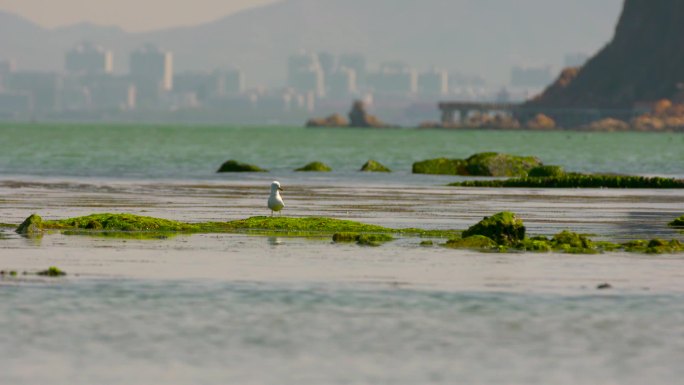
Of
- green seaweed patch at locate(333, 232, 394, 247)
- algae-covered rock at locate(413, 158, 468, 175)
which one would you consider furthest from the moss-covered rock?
green seaweed patch at locate(333, 232, 394, 247)

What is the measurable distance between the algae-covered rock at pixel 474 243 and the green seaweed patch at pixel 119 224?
714 cm

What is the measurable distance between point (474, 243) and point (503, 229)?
0.76 metres

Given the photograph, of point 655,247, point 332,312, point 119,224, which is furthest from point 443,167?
point 332,312

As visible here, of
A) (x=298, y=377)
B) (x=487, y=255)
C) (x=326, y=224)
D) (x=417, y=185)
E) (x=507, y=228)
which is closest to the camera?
(x=298, y=377)

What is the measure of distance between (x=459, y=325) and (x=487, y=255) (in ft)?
32.9

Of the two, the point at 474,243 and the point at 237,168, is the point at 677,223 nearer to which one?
the point at 474,243

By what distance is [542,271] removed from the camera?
28797 mm

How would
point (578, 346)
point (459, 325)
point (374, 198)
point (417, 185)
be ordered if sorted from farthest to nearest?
point (417, 185), point (374, 198), point (459, 325), point (578, 346)

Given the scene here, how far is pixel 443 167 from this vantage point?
278 feet

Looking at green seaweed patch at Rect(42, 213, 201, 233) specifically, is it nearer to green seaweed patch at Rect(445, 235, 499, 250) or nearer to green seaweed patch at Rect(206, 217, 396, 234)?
green seaweed patch at Rect(206, 217, 396, 234)

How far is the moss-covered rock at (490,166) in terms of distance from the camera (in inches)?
3191

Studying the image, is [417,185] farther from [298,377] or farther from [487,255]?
[298,377]

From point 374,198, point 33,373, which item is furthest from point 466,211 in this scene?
point 33,373

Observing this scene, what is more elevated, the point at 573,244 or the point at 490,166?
the point at 490,166
